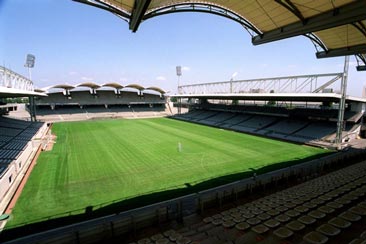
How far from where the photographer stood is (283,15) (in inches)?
435

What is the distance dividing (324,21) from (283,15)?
2165mm

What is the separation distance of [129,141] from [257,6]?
21.5 m

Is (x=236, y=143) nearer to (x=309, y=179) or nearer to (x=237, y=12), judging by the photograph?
(x=309, y=179)

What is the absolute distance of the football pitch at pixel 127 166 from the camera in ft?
40.9

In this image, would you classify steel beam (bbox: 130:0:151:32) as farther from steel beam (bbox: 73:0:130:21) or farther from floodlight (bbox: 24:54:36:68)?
floodlight (bbox: 24:54:36:68)

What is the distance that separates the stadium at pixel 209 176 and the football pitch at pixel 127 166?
0.33ft

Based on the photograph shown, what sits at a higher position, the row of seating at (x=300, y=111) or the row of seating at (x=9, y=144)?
the row of seating at (x=300, y=111)

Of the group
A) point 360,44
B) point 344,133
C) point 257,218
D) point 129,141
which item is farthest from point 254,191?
point 344,133

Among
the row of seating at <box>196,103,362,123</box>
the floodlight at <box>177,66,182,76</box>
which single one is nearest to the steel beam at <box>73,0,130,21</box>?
the row of seating at <box>196,103,362,123</box>

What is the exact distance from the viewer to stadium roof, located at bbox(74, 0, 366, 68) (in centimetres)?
873

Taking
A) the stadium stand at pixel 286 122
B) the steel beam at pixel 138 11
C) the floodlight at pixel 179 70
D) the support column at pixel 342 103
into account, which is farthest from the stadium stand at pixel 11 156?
the floodlight at pixel 179 70

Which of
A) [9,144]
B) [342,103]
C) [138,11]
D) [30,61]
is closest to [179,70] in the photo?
[30,61]

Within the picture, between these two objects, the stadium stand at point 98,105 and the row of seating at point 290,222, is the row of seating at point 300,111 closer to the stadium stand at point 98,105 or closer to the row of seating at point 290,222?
the row of seating at point 290,222

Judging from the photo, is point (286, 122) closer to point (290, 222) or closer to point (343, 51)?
point (343, 51)
